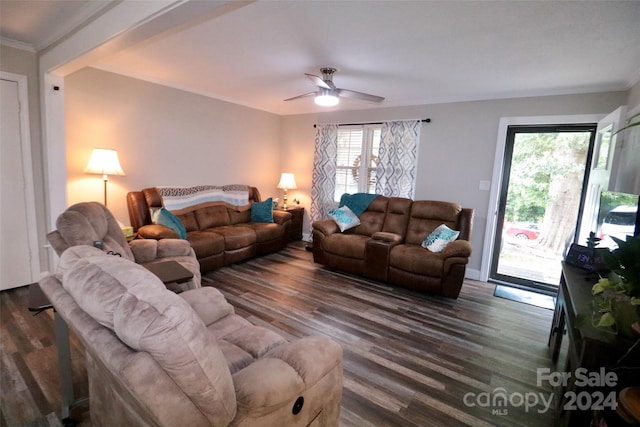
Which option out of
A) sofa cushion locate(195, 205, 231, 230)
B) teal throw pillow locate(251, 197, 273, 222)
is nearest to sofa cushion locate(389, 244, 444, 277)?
teal throw pillow locate(251, 197, 273, 222)

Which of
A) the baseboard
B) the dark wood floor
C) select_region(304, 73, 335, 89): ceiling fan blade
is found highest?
select_region(304, 73, 335, 89): ceiling fan blade

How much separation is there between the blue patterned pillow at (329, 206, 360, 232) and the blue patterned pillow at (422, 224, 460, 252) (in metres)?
1.06

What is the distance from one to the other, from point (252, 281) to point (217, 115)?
2688mm

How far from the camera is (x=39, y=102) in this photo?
116 inches

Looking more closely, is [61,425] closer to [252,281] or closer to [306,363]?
[306,363]

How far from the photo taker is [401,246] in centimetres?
379

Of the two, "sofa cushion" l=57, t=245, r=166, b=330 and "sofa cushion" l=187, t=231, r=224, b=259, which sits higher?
"sofa cushion" l=57, t=245, r=166, b=330

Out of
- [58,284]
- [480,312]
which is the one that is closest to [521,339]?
[480,312]

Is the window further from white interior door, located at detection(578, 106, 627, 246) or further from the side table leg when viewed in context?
the side table leg

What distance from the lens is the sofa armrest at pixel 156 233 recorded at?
322cm

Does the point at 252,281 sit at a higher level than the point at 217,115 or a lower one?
lower

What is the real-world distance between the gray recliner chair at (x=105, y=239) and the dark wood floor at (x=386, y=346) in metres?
0.71

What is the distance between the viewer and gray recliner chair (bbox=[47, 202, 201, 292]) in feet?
6.06

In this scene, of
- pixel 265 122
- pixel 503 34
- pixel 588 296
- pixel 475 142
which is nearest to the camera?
pixel 588 296
